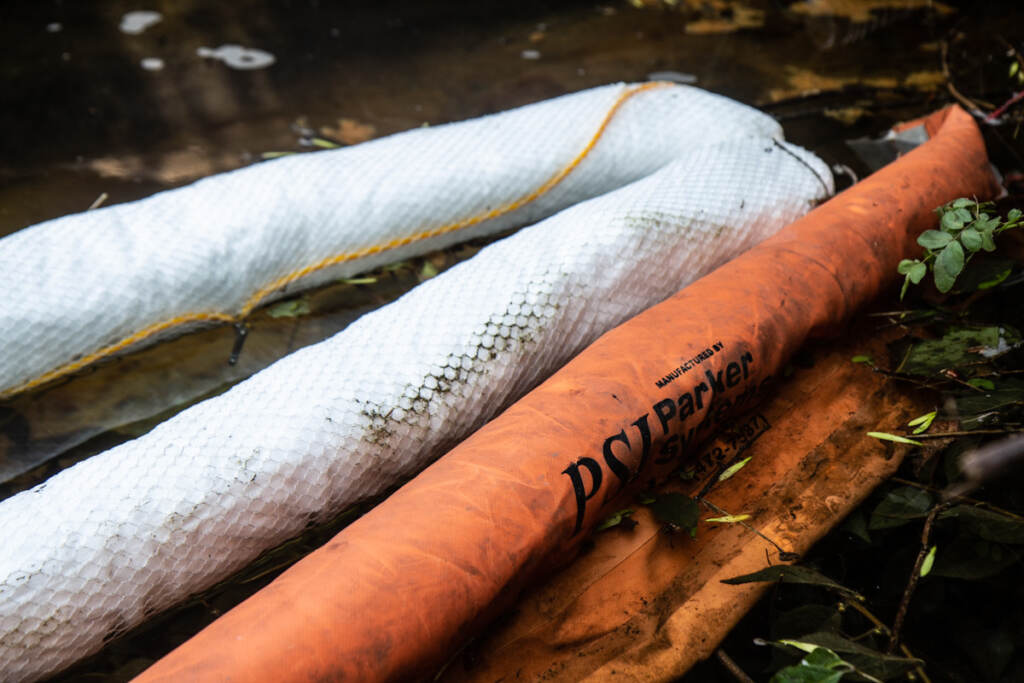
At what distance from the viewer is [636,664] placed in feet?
3.71

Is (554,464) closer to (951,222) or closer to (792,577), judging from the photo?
(792,577)

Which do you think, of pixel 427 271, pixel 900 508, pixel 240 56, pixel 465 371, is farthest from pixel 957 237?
pixel 240 56

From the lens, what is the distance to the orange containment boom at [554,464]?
0.95m

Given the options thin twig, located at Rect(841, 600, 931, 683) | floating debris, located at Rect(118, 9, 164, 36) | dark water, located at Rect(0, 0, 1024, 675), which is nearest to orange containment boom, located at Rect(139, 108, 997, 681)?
thin twig, located at Rect(841, 600, 931, 683)

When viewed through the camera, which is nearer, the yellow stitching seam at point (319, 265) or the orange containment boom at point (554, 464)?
the orange containment boom at point (554, 464)

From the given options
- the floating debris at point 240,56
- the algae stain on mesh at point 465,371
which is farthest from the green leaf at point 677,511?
the floating debris at point 240,56

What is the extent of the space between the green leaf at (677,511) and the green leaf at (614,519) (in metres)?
0.05

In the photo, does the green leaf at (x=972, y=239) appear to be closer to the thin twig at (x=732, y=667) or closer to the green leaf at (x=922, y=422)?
the green leaf at (x=922, y=422)

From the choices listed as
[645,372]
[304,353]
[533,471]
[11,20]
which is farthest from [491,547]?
[11,20]

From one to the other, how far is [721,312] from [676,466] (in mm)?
312

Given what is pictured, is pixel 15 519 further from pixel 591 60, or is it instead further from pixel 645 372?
pixel 591 60

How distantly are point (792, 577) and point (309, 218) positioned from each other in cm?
134

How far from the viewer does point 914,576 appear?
1137mm

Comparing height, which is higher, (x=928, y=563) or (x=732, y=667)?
(x=928, y=563)
